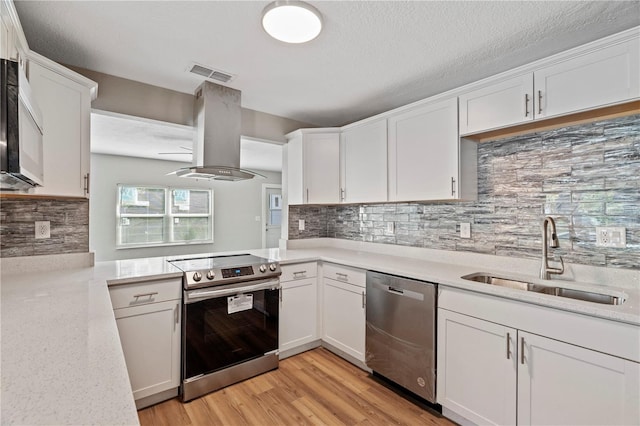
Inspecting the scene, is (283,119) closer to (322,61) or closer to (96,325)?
(322,61)

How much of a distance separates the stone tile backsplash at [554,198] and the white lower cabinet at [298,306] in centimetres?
101

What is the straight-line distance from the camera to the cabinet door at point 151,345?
6.47ft

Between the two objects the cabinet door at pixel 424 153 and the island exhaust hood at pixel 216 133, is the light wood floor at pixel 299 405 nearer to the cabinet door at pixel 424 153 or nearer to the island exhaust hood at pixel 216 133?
the cabinet door at pixel 424 153

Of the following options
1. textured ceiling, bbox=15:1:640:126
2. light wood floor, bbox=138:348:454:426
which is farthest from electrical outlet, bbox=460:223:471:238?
light wood floor, bbox=138:348:454:426

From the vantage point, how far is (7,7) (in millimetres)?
1379

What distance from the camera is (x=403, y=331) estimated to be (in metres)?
2.14

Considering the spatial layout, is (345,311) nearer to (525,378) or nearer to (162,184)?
(525,378)

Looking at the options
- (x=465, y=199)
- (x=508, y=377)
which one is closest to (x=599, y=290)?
(x=508, y=377)

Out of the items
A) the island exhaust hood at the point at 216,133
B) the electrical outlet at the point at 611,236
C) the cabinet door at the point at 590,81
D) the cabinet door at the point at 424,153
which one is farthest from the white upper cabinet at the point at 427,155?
the island exhaust hood at the point at 216,133

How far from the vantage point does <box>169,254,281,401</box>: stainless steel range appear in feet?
7.05

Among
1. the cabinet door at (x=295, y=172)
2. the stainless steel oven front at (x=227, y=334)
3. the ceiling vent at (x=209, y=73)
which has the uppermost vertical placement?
the ceiling vent at (x=209, y=73)

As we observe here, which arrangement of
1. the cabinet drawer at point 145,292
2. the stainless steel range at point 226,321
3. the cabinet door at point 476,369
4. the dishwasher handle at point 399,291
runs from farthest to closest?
the stainless steel range at point 226,321
the dishwasher handle at point 399,291
the cabinet drawer at point 145,292
the cabinet door at point 476,369

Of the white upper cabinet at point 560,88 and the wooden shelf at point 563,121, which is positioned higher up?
the white upper cabinet at point 560,88

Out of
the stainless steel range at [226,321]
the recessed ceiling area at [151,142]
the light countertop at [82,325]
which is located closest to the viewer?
the light countertop at [82,325]
